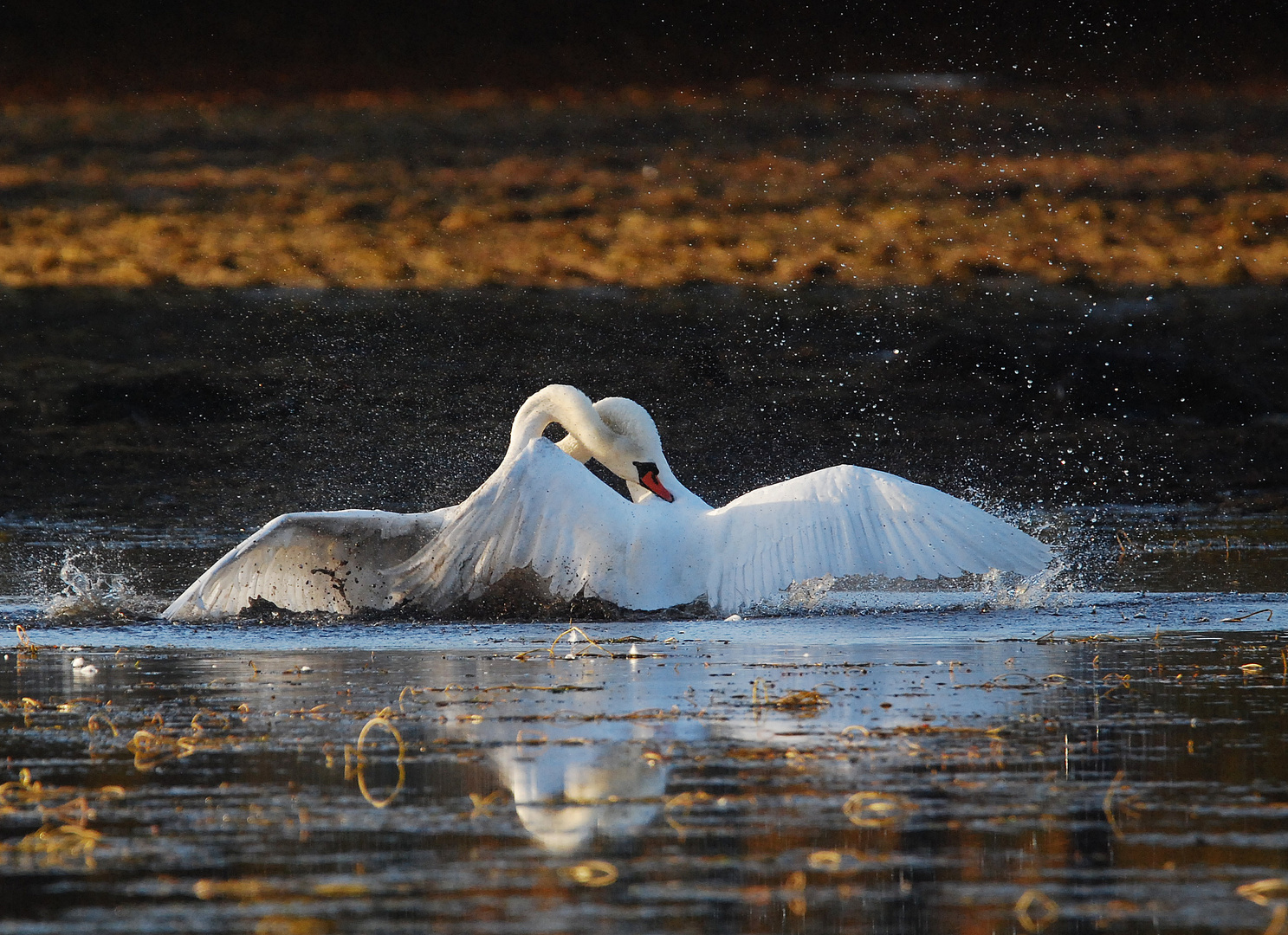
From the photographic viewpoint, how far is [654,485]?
11211 millimetres

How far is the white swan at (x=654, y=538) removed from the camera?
31.6 ft

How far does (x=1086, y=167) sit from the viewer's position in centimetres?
3497

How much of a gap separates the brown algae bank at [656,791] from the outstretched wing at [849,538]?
0.79 meters

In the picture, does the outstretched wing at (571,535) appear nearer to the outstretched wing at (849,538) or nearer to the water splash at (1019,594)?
the outstretched wing at (849,538)

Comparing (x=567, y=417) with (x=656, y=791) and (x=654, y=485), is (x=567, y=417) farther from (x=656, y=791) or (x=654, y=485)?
(x=656, y=791)

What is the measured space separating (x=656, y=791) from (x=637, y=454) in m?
6.08

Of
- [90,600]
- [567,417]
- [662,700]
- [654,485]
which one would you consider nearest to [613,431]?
[567,417]

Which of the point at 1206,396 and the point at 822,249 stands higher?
the point at 822,249

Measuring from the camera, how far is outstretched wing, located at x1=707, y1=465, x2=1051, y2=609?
31.4 feet

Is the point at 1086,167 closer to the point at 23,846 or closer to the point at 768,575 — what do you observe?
the point at 768,575

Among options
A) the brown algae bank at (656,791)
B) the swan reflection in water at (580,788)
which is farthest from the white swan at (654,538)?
the swan reflection in water at (580,788)

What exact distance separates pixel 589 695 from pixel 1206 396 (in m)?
14.6

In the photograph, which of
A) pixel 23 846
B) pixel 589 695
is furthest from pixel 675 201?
pixel 23 846

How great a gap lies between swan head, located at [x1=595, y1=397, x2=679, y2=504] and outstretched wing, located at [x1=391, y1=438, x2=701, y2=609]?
1.24 meters
